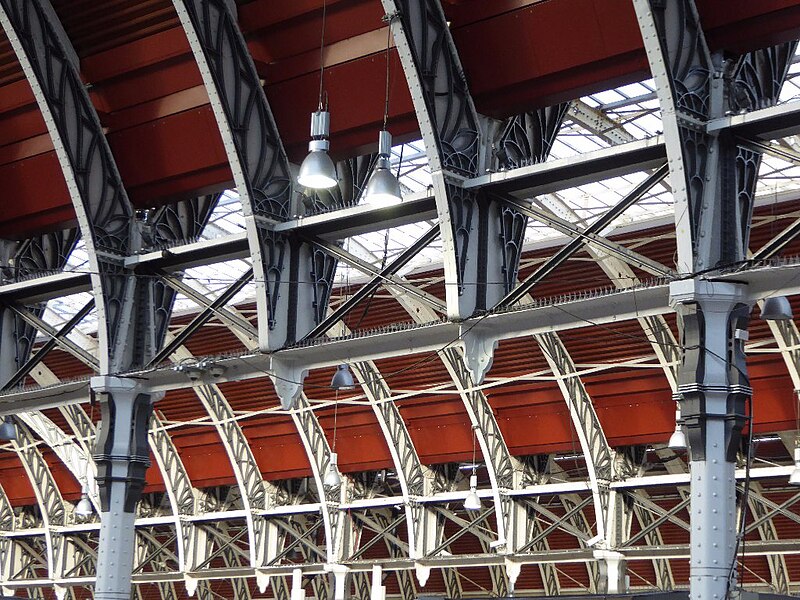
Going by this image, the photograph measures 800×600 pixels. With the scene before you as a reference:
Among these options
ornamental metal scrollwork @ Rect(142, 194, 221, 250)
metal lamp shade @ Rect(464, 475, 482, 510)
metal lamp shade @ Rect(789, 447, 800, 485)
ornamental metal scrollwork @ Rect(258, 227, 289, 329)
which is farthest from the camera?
metal lamp shade @ Rect(464, 475, 482, 510)

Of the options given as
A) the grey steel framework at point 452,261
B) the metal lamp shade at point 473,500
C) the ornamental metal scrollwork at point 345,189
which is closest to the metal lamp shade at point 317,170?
the grey steel framework at point 452,261

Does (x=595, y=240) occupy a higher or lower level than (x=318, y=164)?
lower

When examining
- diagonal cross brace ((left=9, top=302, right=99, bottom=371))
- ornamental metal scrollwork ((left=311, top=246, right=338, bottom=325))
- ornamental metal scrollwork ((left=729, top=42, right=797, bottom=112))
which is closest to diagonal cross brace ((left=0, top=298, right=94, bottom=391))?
diagonal cross brace ((left=9, top=302, right=99, bottom=371))

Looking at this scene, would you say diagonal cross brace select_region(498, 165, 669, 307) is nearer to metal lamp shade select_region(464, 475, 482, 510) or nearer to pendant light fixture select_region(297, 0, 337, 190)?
pendant light fixture select_region(297, 0, 337, 190)

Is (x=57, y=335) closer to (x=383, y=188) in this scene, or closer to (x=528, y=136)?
(x=528, y=136)

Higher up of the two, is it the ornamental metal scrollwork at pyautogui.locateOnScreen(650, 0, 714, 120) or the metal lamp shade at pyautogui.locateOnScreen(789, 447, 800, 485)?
the ornamental metal scrollwork at pyautogui.locateOnScreen(650, 0, 714, 120)

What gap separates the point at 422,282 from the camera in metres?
37.8

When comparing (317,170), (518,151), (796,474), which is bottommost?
(796,474)

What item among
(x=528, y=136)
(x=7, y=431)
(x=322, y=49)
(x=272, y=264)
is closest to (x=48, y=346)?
(x=272, y=264)

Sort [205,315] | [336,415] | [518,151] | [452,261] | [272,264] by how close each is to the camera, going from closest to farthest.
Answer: [452,261]
[518,151]
[272,264]
[205,315]
[336,415]

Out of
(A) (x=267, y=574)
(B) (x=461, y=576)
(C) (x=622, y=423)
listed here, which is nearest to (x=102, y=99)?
(C) (x=622, y=423)

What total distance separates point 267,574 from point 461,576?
8.35 m

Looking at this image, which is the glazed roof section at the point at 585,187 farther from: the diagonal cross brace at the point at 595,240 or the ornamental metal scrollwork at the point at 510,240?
the diagonal cross brace at the point at 595,240

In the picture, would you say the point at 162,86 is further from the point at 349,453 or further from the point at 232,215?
the point at 349,453
